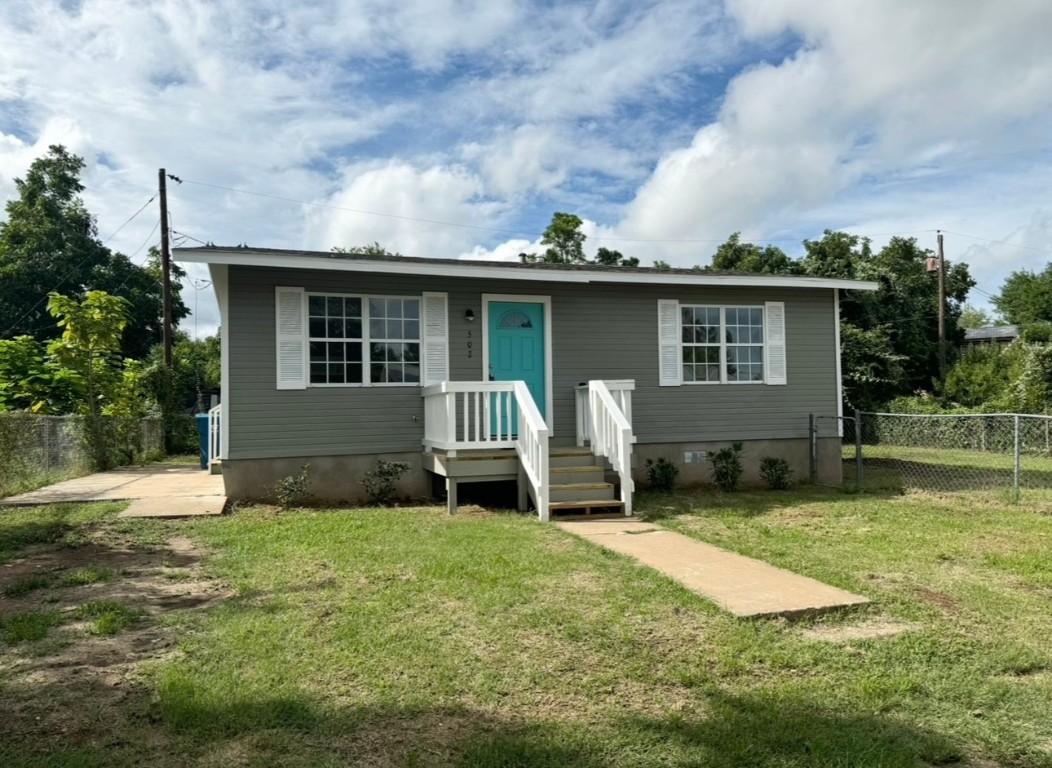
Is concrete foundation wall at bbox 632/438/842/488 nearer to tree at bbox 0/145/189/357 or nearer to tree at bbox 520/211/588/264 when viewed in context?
tree at bbox 520/211/588/264

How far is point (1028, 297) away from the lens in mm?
33375

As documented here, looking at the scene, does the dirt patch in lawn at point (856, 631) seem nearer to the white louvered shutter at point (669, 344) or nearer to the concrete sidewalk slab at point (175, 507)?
the concrete sidewalk slab at point (175, 507)

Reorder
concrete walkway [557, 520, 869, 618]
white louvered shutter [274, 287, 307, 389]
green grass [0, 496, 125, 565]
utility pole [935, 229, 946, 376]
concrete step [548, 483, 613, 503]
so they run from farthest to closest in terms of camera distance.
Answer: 1. utility pole [935, 229, 946, 376]
2. white louvered shutter [274, 287, 307, 389]
3. concrete step [548, 483, 613, 503]
4. green grass [0, 496, 125, 565]
5. concrete walkway [557, 520, 869, 618]

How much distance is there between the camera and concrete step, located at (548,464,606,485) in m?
8.16

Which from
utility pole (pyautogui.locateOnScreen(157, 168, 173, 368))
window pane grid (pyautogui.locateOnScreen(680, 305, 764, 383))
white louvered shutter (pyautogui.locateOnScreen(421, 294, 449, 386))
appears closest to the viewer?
white louvered shutter (pyautogui.locateOnScreen(421, 294, 449, 386))

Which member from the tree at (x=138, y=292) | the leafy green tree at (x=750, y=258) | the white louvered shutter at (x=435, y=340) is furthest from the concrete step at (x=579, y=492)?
the tree at (x=138, y=292)

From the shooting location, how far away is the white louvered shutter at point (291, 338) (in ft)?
28.7

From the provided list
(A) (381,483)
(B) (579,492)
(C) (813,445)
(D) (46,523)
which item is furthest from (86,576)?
(C) (813,445)

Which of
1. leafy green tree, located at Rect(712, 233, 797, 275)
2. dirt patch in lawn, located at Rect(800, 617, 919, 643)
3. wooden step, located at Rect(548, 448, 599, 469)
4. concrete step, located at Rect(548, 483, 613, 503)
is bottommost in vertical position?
dirt patch in lawn, located at Rect(800, 617, 919, 643)

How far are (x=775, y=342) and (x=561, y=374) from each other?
349cm

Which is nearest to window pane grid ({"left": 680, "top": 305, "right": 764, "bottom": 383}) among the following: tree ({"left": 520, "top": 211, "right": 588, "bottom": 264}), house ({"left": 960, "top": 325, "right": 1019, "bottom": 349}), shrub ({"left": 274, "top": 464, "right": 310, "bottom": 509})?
shrub ({"left": 274, "top": 464, "right": 310, "bottom": 509})

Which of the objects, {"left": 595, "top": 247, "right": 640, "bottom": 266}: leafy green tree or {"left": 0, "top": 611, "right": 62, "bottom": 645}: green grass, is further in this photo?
{"left": 595, "top": 247, "right": 640, "bottom": 266}: leafy green tree

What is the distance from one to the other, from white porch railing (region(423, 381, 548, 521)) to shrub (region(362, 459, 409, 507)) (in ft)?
1.81

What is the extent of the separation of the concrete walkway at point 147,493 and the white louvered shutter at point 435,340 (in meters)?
2.95
